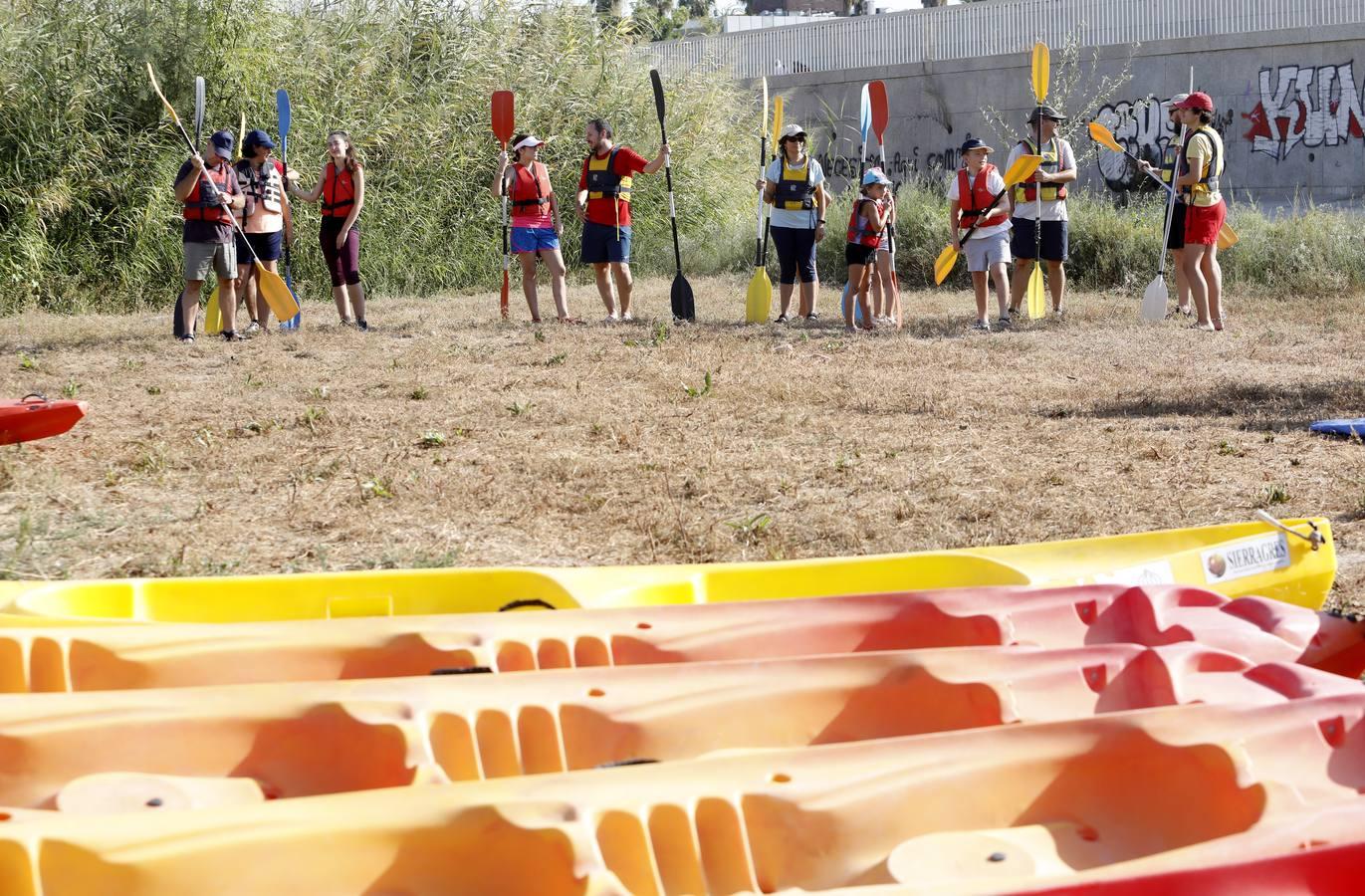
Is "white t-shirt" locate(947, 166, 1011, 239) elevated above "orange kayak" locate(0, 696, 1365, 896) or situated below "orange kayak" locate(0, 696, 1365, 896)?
above

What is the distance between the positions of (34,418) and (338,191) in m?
4.50

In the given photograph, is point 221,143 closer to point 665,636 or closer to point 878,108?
point 878,108

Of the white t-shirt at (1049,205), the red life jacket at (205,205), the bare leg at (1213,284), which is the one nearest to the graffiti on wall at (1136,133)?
the white t-shirt at (1049,205)

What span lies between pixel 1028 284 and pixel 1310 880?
8.96 meters

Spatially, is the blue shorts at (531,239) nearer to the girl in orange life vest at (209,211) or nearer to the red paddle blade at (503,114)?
the red paddle blade at (503,114)

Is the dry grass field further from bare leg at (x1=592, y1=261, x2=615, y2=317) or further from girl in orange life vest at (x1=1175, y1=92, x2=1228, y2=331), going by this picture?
bare leg at (x1=592, y1=261, x2=615, y2=317)

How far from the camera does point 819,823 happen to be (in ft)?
6.82

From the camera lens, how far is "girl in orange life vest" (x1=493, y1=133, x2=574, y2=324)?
9883mm

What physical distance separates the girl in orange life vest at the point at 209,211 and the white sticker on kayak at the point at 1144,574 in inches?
271

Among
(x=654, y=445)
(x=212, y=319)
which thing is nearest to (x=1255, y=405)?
(x=654, y=445)

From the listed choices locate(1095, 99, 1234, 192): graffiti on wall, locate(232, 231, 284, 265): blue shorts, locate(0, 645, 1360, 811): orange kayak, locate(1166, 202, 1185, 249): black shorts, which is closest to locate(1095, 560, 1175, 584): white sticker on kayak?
locate(0, 645, 1360, 811): orange kayak

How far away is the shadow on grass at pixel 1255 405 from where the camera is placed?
20.5ft

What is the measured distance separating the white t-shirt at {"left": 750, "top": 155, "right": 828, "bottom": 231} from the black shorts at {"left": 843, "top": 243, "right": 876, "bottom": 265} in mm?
557

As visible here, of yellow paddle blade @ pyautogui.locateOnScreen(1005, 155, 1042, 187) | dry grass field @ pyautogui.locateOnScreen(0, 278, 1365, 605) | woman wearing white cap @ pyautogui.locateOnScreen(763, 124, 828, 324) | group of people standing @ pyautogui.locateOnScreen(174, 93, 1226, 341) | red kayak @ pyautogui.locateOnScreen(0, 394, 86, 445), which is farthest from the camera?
woman wearing white cap @ pyautogui.locateOnScreen(763, 124, 828, 324)
